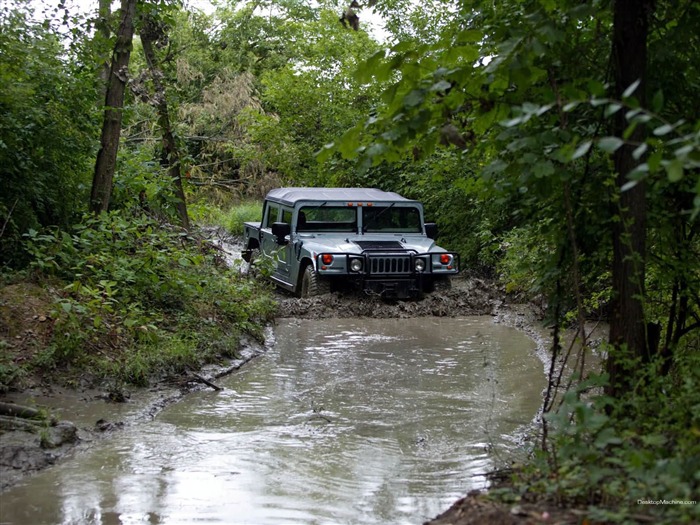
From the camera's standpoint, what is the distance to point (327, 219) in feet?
43.2

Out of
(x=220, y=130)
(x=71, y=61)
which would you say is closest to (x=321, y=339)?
(x=71, y=61)

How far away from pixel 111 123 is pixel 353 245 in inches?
156

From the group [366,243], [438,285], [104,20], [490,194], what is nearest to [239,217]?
[366,243]

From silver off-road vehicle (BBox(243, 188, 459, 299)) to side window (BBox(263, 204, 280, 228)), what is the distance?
0.06ft

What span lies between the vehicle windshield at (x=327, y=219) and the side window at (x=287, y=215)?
244 millimetres

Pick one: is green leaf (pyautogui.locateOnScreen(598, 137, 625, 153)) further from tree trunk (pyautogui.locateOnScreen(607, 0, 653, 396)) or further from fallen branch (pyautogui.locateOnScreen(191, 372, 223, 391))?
fallen branch (pyautogui.locateOnScreen(191, 372, 223, 391))

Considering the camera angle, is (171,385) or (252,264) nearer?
(171,385)

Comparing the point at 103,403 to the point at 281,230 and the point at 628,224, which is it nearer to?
the point at 628,224

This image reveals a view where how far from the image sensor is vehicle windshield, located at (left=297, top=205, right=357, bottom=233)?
13.0 meters

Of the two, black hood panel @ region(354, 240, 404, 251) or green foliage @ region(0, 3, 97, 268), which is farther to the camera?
black hood panel @ region(354, 240, 404, 251)

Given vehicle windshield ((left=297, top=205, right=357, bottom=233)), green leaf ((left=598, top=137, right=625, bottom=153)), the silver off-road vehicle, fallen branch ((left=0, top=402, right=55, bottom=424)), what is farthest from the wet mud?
green leaf ((left=598, top=137, right=625, bottom=153))

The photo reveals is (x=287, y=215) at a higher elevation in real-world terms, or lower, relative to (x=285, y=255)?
higher

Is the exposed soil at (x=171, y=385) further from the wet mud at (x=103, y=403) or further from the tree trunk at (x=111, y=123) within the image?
the tree trunk at (x=111, y=123)

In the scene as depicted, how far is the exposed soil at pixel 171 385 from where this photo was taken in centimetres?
368
